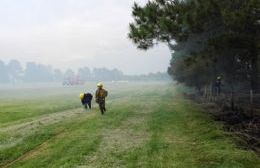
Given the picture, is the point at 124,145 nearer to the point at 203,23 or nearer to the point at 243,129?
the point at 243,129

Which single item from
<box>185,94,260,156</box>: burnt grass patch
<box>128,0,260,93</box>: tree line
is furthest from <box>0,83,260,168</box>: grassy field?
<box>128,0,260,93</box>: tree line

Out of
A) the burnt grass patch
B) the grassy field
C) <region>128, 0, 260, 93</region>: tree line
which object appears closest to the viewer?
the grassy field

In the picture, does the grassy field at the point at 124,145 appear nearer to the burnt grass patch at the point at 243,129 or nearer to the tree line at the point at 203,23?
the burnt grass patch at the point at 243,129

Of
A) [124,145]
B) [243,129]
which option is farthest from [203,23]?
[124,145]

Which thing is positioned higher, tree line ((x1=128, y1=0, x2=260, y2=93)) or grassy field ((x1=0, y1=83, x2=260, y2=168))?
tree line ((x1=128, y1=0, x2=260, y2=93))

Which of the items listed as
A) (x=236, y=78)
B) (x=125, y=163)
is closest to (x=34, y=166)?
(x=125, y=163)

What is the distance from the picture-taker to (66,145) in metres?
18.4

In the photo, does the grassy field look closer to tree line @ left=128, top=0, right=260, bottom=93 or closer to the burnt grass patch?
the burnt grass patch

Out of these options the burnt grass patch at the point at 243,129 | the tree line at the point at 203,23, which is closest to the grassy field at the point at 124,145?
the burnt grass patch at the point at 243,129

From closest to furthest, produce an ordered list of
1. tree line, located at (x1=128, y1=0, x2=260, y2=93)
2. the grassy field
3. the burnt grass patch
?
the grassy field
the burnt grass patch
tree line, located at (x1=128, y1=0, x2=260, y2=93)

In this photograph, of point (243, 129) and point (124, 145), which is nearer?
point (124, 145)

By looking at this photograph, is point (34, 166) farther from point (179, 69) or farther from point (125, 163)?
point (179, 69)

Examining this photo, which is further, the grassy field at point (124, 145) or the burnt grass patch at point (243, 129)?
the burnt grass patch at point (243, 129)

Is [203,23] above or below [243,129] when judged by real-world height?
above
